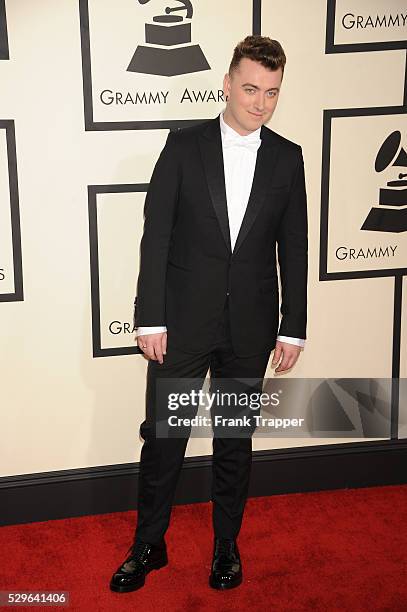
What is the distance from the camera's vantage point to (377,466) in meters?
3.48

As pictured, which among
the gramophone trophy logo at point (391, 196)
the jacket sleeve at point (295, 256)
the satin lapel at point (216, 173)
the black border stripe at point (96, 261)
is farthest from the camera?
the gramophone trophy logo at point (391, 196)

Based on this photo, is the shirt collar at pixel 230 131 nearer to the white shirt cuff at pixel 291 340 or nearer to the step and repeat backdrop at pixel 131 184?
the step and repeat backdrop at pixel 131 184

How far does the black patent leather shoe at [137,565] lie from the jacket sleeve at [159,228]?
832 mm

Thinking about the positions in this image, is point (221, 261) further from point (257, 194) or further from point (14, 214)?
point (14, 214)

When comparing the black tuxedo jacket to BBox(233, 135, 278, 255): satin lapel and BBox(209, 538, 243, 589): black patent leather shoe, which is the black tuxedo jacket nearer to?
BBox(233, 135, 278, 255): satin lapel

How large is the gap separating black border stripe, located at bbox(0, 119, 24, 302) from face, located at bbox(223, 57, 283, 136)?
0.81 meters

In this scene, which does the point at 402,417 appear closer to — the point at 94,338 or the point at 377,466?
the point at 377,466

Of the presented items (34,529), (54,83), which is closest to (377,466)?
(34,529)

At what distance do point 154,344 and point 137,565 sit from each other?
79 centimetres

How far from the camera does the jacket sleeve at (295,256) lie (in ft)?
8.58

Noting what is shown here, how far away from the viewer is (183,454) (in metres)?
2.74

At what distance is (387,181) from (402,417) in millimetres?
1029

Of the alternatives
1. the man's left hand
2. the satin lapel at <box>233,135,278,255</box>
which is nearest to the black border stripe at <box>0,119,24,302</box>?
the satin lapel at <box>233,135,278,255</box>

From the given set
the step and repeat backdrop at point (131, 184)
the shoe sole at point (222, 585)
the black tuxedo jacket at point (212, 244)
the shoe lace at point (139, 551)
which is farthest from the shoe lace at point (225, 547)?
the black tuxedo jacket at point (212, 244)
